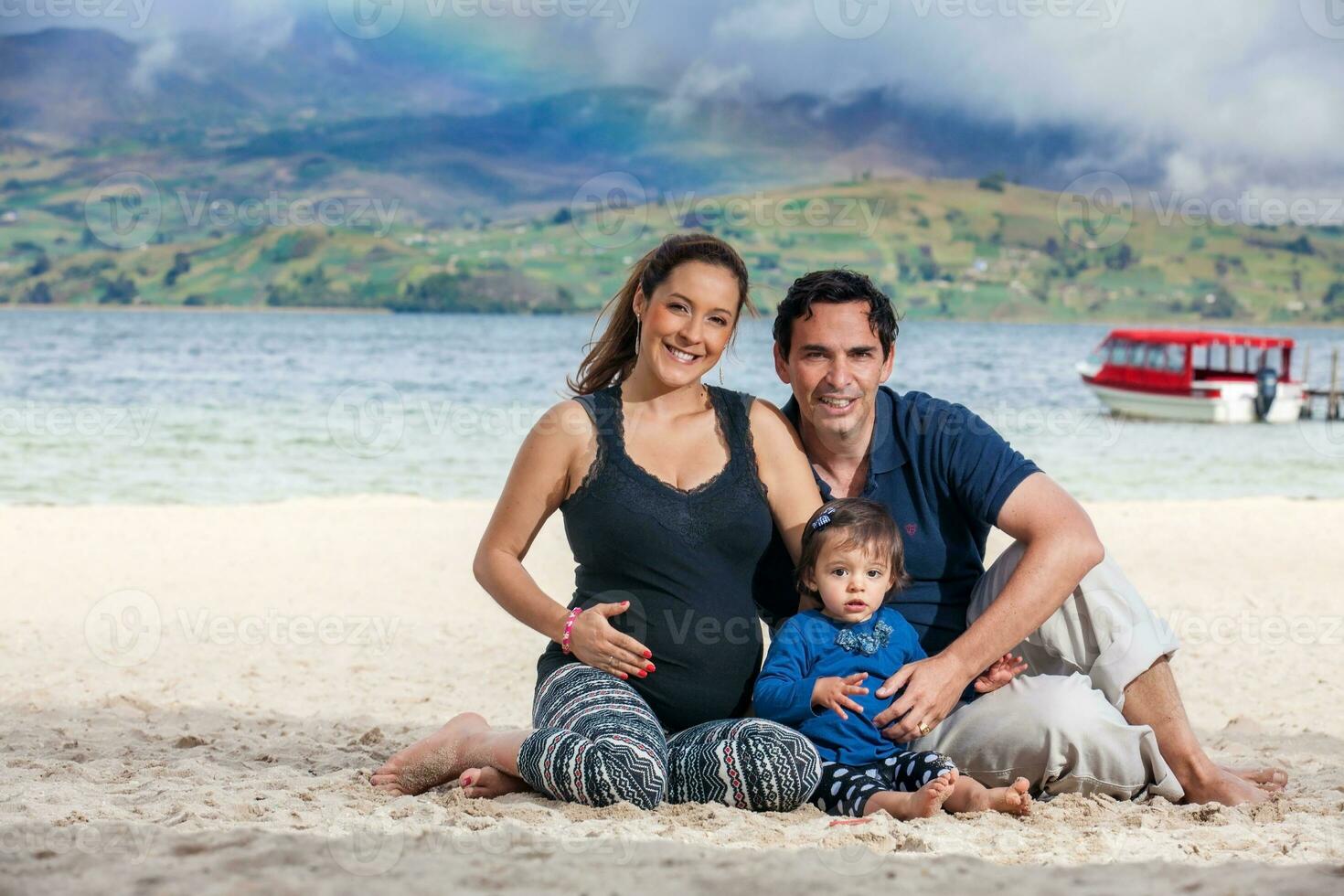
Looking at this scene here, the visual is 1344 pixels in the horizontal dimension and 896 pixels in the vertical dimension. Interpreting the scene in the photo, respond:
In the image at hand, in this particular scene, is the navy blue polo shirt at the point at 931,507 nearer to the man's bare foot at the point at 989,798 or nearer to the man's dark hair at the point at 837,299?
the man's dark hair at the point at 837,299

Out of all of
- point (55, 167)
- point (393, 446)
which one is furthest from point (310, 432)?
point (55, 167)

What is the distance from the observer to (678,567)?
3625mm

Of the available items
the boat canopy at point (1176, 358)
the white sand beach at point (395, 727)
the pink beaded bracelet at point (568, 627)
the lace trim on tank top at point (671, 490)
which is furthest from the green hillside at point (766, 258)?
the pink beaded bracelet at point (568, 627)

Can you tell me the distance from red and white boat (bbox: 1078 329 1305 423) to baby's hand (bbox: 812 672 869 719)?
26.7m

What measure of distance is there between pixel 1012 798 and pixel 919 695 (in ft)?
1.13

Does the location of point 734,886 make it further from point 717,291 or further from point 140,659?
point 140,659

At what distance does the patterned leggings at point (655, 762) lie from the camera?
10.9ft

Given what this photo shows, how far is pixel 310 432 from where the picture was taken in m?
21.2

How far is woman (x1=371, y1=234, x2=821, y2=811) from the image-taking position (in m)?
3.49

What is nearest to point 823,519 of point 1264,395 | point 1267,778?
point 1267,778

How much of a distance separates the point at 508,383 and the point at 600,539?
97.0 ft

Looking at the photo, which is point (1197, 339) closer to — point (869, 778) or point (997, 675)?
point (997, 675)

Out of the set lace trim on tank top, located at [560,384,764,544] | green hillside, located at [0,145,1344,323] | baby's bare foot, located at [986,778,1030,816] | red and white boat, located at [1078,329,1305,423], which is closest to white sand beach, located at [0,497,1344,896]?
baby's bare foot, located at [986,778,1030,816]

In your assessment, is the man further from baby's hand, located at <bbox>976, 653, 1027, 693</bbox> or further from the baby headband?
the baby headband
